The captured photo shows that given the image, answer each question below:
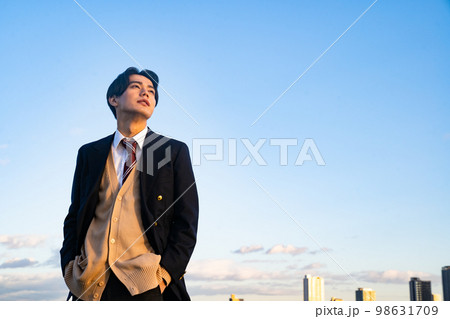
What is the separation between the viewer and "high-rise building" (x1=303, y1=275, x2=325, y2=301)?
14.2 ft

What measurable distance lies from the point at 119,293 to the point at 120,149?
3.59 feet

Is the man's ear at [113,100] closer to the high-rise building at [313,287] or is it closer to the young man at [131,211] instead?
the young man at [131,211]

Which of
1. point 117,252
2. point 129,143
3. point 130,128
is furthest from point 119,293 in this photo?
point 130,128

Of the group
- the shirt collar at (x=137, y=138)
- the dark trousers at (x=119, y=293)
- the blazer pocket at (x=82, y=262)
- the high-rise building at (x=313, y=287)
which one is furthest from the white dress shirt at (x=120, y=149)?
the high-rise building at (x=313, y=287)

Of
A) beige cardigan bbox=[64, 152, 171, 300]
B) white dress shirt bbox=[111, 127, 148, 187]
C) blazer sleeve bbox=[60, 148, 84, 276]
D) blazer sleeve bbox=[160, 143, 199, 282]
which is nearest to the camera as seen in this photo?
beige cardigan bbox=[64, 152, 171, 300]

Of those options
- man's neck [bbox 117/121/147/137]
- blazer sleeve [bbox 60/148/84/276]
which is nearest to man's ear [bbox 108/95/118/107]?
man's neck [bbox 117/121/147/137]

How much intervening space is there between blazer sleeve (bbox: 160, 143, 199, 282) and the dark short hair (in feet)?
2.24

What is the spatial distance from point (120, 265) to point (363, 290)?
103 inches

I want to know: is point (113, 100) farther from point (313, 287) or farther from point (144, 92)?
point (313, 287)

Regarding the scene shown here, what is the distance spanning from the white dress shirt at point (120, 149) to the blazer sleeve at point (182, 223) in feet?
1.00

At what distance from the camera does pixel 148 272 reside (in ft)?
9.47

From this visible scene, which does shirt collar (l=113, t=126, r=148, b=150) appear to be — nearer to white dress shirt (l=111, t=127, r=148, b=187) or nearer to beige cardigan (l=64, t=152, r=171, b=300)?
white dress shirt (l=111, t=127, r=148, b=187)
